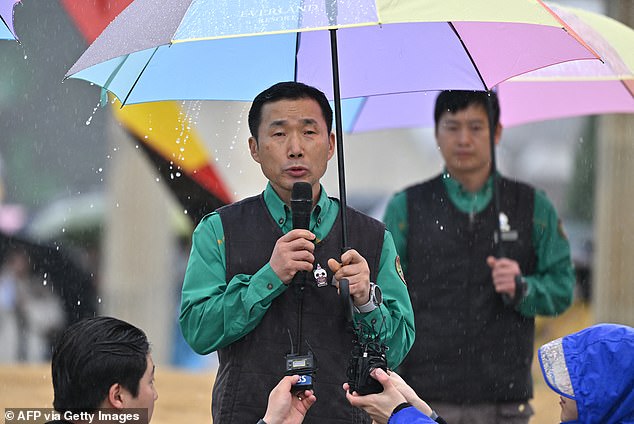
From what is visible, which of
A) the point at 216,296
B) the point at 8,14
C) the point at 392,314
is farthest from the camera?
the point at 8,14

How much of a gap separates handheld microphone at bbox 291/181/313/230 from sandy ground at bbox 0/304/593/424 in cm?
338

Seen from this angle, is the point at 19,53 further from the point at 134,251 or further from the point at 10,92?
the point at 134,251

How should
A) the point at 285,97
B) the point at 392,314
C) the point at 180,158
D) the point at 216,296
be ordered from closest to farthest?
1. the point at 216,296
2. the point at 392,314
3. the point at 285,97
4. the point at 180,158

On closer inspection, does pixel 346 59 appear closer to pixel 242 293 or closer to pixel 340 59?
pixel 340 59

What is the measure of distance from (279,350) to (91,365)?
68 cm

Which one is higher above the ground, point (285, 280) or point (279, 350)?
point (285, 280)

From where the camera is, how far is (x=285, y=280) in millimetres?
3574

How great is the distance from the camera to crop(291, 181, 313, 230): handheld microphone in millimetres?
3617

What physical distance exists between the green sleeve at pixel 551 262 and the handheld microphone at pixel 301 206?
1.94 metres

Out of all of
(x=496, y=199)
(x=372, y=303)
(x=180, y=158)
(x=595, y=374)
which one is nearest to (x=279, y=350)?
(x=372, y=303)

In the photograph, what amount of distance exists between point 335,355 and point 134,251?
29.6ft

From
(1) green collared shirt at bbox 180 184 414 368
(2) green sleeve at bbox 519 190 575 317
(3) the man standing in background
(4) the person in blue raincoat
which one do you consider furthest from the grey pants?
(4) the person in blue raincoat

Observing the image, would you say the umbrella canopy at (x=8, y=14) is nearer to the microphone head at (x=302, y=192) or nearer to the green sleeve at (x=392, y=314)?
the microphone head at (x=302, y=192)

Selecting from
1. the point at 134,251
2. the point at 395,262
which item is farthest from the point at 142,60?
the point at 134,251
